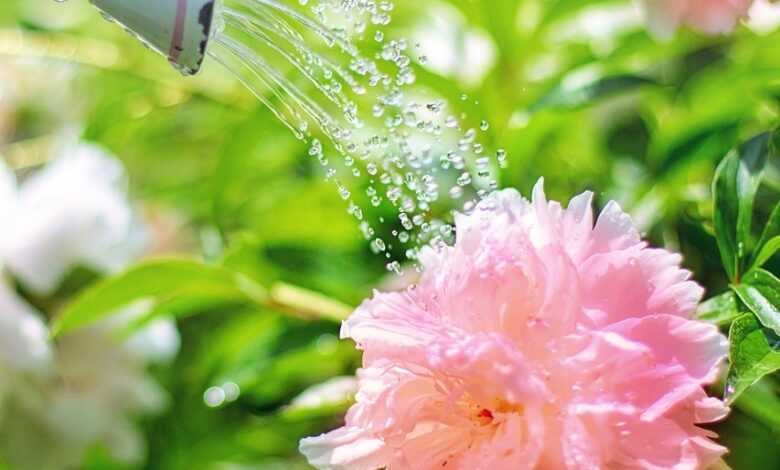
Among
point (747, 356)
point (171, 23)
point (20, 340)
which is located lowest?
point (747, 356)

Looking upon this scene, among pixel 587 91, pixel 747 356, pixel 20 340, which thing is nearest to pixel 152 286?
pixel 20 340

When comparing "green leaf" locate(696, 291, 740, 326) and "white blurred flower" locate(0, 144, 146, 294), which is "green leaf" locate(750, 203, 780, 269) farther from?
"white blurred flower" locate(0, 144, 146, 294)

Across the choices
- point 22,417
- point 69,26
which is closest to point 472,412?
point 22,417

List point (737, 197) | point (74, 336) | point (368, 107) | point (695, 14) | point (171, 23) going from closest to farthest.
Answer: point (171, 23) → point (737, 197) → point (695, 14) → point (368, 107) → point (74, 336)

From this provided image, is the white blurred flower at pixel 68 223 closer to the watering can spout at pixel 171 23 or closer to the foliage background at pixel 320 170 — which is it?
the foliage background at pixel 320 170

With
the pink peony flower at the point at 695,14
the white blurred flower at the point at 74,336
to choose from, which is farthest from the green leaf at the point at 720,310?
the white blurred flower at the point at 74,336

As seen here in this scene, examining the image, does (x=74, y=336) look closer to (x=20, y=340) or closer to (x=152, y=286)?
(x=20, y=340)

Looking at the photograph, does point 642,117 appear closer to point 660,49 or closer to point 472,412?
point 660,49
